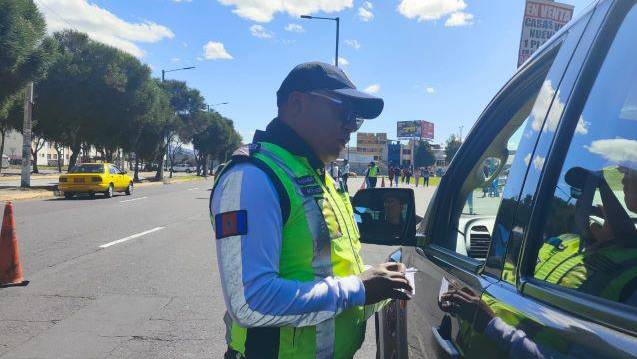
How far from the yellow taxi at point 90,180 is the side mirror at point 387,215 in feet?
69.8

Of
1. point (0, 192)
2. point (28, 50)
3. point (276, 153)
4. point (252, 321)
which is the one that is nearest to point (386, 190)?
point (276, 153)

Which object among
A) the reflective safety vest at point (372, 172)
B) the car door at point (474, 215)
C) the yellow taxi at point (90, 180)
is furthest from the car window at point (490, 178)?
the reflective safety vest at point (372, 172)

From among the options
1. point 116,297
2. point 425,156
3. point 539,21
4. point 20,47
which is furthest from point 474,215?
point 425,156

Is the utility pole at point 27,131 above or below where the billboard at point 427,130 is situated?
below

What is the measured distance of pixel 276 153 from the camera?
178 cm

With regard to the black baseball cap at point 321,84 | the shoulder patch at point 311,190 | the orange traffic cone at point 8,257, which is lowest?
the orange traffic cone at point 8,257

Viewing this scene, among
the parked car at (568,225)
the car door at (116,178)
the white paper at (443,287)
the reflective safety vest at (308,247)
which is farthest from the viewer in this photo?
the car door at (116,178)

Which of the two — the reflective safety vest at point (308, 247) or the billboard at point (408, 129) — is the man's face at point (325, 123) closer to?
the reflective safety vest at point (308, 247)

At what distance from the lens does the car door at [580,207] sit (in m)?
1.18

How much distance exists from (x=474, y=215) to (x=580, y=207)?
1287mm

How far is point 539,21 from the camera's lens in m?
5.73

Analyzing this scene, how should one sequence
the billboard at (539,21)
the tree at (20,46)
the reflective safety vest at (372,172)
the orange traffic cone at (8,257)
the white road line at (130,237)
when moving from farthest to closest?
the reflective safety vest at (372,172) < the tree at (20,46) < the white road line at (130,237) < the orange traffic cone at (8,257) < the billboard at (539,21)

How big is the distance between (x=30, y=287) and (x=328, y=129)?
5672 millimetres

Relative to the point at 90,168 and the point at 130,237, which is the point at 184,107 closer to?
the point at 90,168
